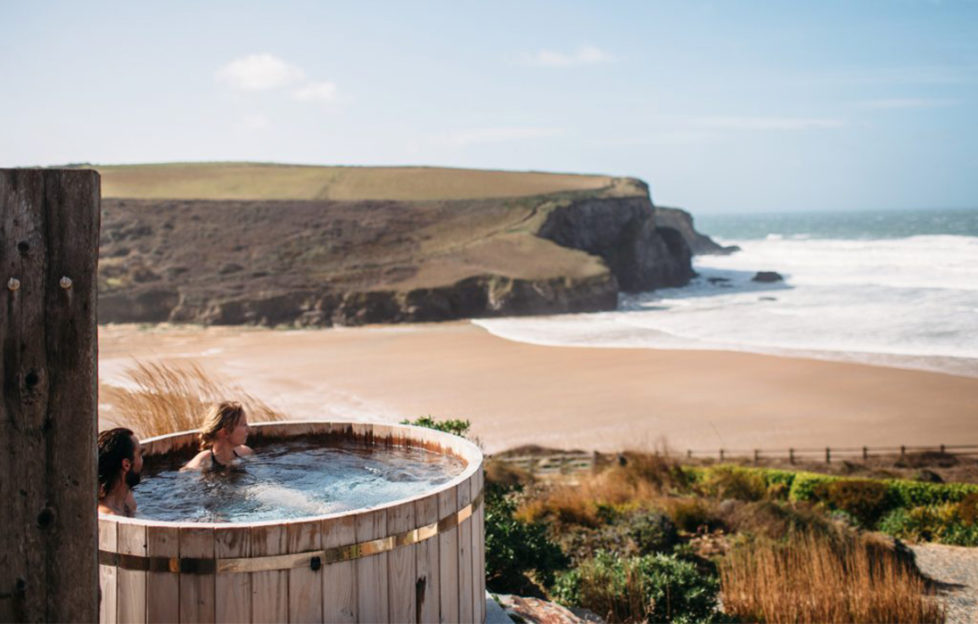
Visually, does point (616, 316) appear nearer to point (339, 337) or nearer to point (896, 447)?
point (339, 337)

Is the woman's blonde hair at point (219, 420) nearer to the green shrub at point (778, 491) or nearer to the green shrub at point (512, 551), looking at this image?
the green shrub at point (512, 551)

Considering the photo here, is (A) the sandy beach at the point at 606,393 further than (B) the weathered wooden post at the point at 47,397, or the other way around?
(A) the sandy beach at the point at 606,393

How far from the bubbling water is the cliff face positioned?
39.0m

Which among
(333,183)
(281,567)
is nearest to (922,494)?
(281,567)

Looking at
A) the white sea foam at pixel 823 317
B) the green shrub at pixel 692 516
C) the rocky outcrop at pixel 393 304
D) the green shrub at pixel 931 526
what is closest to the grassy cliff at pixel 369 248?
the rocky outcrop at pixel 393 304

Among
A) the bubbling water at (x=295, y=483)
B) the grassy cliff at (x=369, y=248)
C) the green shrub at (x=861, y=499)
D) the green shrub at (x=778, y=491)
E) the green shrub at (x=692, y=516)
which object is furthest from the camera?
the grassy cliff at (x=369, y=248)

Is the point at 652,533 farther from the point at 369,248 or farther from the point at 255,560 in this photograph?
the point at 369,248

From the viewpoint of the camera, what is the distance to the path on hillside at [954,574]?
8.80 m

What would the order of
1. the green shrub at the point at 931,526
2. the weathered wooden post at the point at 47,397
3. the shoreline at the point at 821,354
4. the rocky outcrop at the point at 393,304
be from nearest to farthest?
the weathered wooden post at the point at 47,397, the green shrub at the point at 931,526, the shoreline at the point at 821,354, the rocky outcrop at the point at 393,304

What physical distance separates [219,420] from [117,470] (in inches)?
60.0

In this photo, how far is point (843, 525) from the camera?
1088 centimetres

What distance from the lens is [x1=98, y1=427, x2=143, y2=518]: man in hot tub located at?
4.58 meters

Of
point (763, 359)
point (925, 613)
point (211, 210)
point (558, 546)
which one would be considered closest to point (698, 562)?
point (558, 546)

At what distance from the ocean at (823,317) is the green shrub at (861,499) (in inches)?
479
